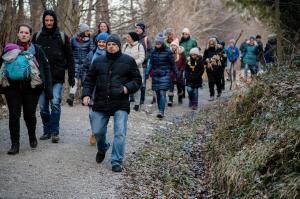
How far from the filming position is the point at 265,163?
6.52 m

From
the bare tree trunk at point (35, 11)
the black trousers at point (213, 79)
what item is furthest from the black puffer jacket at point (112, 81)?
the bare tree trunk at point (35, 11)

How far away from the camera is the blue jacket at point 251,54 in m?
19.6

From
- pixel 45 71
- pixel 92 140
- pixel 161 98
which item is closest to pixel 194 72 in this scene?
pixel 161 98

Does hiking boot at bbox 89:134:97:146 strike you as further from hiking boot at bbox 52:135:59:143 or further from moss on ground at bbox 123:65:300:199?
moss on ground at bbox 123:65:300:199

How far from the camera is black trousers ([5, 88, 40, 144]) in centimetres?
784

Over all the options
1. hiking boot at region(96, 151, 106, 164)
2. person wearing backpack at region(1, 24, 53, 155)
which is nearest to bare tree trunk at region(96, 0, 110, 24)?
person wearing backpack at region(1, 24, 53, 155)

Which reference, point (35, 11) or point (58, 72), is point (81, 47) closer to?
point (58, 72)

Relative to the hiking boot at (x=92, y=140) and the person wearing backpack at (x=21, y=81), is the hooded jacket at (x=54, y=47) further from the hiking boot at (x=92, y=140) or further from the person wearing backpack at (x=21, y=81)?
the hiking boot at (x=92, y=140)

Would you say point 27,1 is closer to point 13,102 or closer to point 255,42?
point 255,42

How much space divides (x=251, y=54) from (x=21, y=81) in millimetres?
13348

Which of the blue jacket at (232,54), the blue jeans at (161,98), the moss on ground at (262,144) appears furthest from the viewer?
the blue jacket at (232,54)

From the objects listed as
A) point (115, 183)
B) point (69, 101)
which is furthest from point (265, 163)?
point (69, 101)

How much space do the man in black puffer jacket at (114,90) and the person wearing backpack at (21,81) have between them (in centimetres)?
99

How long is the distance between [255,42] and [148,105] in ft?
23.0
